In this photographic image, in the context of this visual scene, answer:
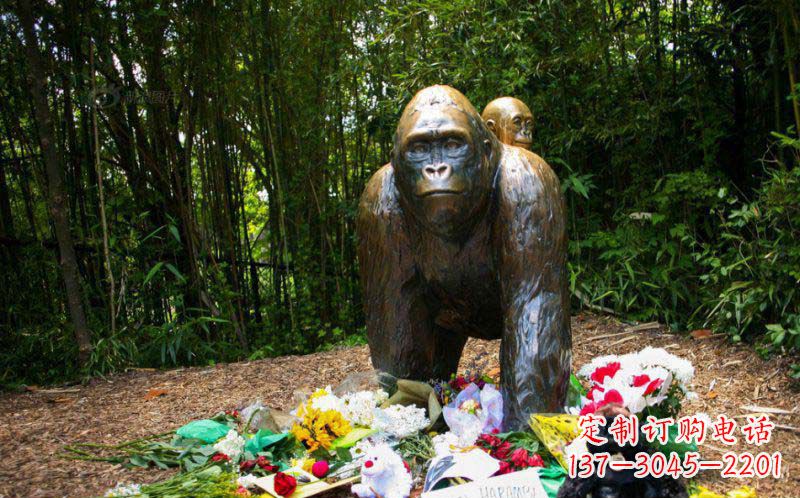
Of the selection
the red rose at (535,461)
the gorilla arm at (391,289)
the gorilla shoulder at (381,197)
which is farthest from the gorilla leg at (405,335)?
the red rose at (535,461)

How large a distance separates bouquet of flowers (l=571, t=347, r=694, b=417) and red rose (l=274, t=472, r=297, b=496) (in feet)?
3.07

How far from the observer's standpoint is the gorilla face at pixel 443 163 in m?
2.45

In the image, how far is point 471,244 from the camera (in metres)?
2.64

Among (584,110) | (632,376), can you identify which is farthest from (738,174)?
(632,376)

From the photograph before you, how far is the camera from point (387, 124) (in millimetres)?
5336

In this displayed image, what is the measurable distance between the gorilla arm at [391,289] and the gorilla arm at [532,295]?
39 cm

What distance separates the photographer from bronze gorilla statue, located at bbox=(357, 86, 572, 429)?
2.47 metres

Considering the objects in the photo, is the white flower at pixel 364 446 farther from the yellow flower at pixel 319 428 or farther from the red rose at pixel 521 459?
the red rose at pixel 521 459

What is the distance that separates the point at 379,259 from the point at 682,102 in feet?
10.8

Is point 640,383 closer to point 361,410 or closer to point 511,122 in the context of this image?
point 361,410

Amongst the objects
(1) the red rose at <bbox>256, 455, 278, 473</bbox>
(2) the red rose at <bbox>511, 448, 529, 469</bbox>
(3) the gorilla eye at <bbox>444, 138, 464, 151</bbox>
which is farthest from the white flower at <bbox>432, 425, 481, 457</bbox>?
(3) the gorilla eye at <bbox>444, 138, 464, 151</bbox>

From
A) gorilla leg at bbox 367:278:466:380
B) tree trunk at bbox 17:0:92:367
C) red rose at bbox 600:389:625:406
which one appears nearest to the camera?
red rose at bbox 600:389:625:406

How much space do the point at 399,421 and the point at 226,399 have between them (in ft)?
5.34

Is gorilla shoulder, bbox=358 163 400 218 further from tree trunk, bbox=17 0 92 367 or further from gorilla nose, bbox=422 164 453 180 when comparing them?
tree trunk, bbox=17 0 92 367
